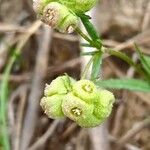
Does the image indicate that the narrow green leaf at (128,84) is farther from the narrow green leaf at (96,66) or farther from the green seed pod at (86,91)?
the green seed pod at (86,91)

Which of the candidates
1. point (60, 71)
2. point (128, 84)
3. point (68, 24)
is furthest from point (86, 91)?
point (60, 71)

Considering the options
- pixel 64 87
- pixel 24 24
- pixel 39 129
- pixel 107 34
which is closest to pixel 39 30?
pixel 24 24

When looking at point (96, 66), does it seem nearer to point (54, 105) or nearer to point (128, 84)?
point (54, 105)

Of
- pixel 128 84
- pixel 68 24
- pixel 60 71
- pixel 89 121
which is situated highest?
pixel 68 24

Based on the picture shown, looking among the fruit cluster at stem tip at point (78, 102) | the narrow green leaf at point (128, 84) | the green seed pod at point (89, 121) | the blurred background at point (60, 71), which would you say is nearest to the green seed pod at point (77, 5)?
the fruit cluster at stem tip at point (78, 102)

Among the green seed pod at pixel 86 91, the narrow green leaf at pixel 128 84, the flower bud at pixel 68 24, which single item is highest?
the flower bud at pixel 68 24

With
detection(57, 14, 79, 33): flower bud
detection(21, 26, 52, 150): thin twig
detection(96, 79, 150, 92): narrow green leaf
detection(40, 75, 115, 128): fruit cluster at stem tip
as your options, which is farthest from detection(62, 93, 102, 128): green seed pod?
detection(21, 26, 52, 150): thin twig
